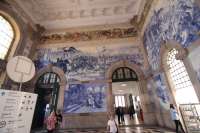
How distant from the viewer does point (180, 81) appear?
571 centimetres

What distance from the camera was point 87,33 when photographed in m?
10.6

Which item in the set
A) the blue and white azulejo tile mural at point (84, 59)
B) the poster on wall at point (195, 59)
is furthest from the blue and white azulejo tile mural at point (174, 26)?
the blue and white azulejo tile mural at point (84, 59)

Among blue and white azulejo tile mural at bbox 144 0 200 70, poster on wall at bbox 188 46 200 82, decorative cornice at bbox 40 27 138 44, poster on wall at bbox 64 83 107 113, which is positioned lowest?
poster on wall at bbox 64 83 107 113

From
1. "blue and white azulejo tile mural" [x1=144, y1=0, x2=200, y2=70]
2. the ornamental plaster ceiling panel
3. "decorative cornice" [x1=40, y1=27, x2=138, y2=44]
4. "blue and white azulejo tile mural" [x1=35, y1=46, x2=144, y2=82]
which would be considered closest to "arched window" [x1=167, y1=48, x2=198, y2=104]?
"blue and white azulejo tile mural" [x1=144, y1=0, x2=200, y2=70]

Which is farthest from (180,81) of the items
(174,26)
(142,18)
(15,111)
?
(15,111)

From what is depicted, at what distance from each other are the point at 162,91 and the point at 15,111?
718 centimetres

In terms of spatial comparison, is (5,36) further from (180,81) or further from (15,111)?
(180,81)

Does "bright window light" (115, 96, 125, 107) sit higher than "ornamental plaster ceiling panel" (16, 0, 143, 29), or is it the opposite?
"ornamental plaster ceiling panel" (16, 0, 143, 29)

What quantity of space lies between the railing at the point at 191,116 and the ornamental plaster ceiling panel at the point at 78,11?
7579mm

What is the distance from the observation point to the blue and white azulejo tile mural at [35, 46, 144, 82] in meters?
9.24

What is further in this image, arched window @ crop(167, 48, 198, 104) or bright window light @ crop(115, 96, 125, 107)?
bright window light @ crop(115, 96, 125, 107)

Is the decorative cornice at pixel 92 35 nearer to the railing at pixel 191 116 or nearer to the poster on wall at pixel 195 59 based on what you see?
the poster on wall at pixel 195 59

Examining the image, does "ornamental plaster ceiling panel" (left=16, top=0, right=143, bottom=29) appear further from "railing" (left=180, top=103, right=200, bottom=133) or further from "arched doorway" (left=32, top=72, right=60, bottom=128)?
"railing" (left=180, top=103, right=200, bottom=133)

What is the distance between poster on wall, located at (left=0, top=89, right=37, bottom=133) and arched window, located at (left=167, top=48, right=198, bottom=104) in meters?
6.16
